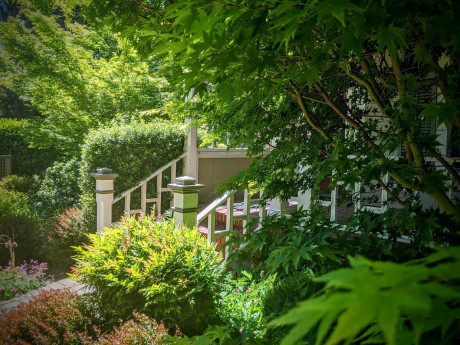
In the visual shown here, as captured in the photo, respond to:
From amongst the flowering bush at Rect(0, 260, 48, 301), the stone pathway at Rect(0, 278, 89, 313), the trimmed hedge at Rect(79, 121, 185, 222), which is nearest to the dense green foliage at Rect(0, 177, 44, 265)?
the flowering bush at Rect(0, 260, 48, 301)

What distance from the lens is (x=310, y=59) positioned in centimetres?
171

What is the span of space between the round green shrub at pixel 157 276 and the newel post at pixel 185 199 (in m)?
0.40

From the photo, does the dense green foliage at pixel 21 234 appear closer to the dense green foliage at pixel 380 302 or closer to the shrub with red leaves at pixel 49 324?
the shrub with red leaves at pixel 49 324

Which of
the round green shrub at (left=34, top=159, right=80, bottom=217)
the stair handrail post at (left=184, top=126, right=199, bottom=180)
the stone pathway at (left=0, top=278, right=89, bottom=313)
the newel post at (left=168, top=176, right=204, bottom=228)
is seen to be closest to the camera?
the newel post at (left=168, top=176, right=204, bottom=228)

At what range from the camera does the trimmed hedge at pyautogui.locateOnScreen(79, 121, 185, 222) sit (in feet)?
21.1

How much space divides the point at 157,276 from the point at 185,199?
101cm

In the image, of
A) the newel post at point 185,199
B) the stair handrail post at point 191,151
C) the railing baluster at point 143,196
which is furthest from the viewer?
the stair handrail post at point 191,151

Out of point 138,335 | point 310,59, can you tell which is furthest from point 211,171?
point 310,59

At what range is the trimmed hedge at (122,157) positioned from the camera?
6.44 m

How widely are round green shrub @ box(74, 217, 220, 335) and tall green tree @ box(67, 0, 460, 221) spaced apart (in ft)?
3.30

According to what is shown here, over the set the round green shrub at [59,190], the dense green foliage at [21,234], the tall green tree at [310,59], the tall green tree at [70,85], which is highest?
the tall green tree at [70,85]

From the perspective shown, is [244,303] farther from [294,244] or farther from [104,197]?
[104,197]

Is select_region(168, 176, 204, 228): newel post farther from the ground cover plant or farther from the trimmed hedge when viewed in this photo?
the trimmed hedge

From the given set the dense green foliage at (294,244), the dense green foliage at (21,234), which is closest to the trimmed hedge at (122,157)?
the dense green foliage at (21,234)
